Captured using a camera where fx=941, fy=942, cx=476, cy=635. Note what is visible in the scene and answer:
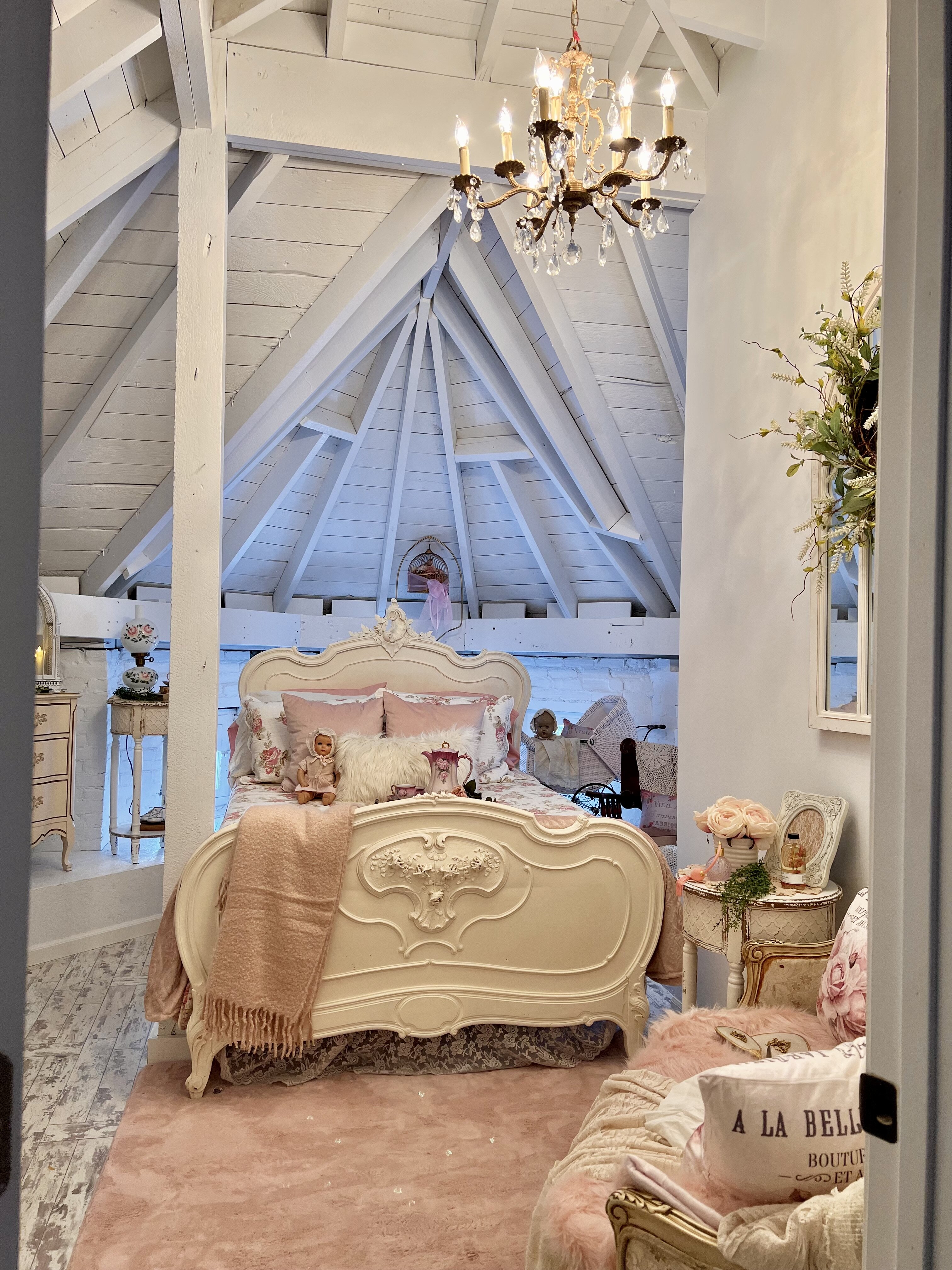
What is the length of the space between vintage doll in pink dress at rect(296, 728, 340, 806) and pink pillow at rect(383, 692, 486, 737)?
41 centimetres

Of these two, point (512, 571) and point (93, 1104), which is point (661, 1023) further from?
point (512, 571)

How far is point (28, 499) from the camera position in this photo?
0.59 m

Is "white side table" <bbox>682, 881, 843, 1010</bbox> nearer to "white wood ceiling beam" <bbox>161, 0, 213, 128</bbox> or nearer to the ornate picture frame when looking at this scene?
the ornate picture frame

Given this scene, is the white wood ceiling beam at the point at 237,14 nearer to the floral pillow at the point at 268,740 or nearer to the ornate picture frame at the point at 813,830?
the floral pillow at the point at 268,740

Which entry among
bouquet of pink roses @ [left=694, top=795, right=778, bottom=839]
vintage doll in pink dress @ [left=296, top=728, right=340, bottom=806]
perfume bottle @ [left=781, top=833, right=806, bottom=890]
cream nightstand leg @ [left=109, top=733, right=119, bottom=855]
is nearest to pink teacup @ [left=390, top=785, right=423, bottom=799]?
vintage doll in pink dress @ [left=296, top=728, right=340, bottom=806]

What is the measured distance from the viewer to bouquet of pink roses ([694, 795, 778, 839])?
2529 mm

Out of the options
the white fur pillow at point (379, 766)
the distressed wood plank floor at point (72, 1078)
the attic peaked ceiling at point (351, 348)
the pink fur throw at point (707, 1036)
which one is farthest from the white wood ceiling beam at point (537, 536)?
the pink fur throw at point (707, 1036)

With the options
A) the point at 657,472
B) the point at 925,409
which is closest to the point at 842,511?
the point at 925,409

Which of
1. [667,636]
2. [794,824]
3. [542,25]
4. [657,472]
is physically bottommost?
[794,824]

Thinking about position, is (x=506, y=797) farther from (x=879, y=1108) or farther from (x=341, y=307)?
(x=879, y=1108)

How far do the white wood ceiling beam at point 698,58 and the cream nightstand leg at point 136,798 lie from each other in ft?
11.9

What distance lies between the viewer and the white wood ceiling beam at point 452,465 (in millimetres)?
5117

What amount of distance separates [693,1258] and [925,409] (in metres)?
1.14

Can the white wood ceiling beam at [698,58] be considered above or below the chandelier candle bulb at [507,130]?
above
